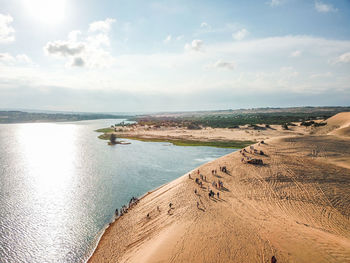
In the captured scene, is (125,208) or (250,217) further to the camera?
(125,208)

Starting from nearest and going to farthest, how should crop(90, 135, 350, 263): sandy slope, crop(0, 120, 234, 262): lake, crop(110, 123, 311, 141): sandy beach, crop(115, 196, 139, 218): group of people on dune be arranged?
crop(90, 135, 350, 263): sandy slope < crop(0, 120, 234, 262): lake < crop(115, 196, 139, 218): group of people on dune < crop(110, 123, 311, 141): sandy beach

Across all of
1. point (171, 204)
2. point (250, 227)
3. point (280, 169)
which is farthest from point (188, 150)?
point (250, 227)

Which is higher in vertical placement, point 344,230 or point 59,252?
point 344,230

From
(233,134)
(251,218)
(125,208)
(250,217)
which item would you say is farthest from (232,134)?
(251,218)

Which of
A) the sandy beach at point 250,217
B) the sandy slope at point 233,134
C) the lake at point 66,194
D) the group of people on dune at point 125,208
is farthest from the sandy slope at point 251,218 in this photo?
the sandy slope at point 233,134

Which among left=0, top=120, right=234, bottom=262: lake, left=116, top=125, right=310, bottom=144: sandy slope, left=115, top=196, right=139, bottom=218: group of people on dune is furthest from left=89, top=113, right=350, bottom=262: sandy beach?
left=116, top=125, right=310, bottom=144: sandy slope

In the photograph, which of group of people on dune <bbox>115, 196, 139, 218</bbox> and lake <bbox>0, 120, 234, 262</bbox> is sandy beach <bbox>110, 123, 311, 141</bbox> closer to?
lake <bbox>0, 120, 234, 262</bbox>

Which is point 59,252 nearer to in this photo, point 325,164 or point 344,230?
point 344,230

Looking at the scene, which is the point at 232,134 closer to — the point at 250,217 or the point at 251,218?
the point at 250,217
